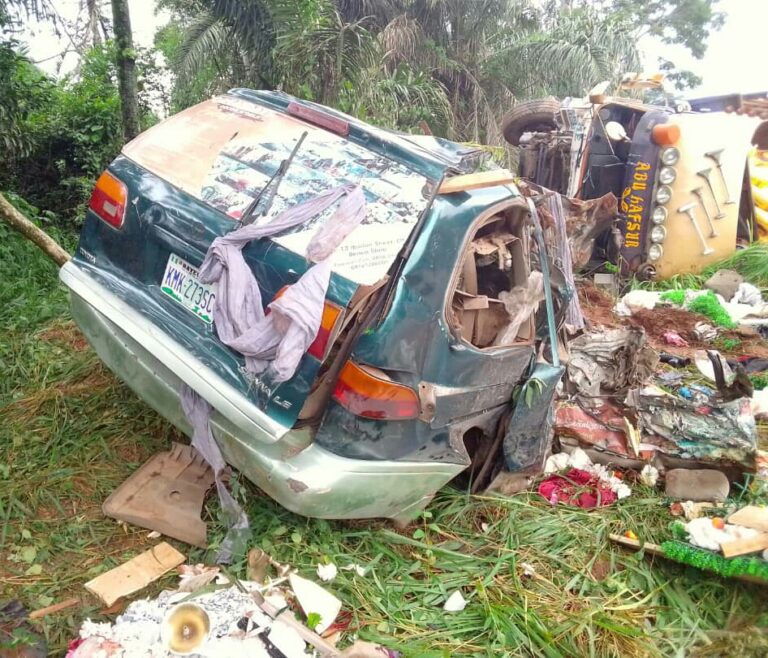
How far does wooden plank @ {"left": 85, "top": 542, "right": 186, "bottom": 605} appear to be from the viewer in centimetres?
226

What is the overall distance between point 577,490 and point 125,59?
5.84 metres

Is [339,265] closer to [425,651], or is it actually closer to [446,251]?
[446,251]

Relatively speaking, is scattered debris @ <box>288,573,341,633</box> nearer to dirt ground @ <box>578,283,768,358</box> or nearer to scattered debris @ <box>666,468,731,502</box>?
scattered debris @ <box>666,468,731,502</box>

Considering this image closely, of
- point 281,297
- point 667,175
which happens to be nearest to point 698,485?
point 281,297

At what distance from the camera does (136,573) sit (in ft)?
7.73

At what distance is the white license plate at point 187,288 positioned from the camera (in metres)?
2.31

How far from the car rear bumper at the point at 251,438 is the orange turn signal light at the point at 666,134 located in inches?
192

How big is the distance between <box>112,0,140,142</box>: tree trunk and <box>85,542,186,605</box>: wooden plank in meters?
5.26

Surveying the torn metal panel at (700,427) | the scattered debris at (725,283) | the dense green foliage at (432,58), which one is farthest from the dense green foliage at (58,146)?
the scattered debris at (725,283)

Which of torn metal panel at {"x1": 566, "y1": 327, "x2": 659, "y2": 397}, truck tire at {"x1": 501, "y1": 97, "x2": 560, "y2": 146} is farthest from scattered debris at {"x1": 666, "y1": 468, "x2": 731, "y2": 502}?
truck tire at {"x1": 501, "y1": 97, "x2": 560, "y2": 146}

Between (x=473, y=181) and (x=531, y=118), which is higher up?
(x=473, y=181)

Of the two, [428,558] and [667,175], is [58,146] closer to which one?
[428,558]

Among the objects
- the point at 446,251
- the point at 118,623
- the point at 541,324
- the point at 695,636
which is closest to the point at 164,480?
the point at 118,623

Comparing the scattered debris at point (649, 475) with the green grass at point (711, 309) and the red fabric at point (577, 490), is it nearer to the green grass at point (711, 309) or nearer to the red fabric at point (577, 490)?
the red fabric at point (577, 490)
